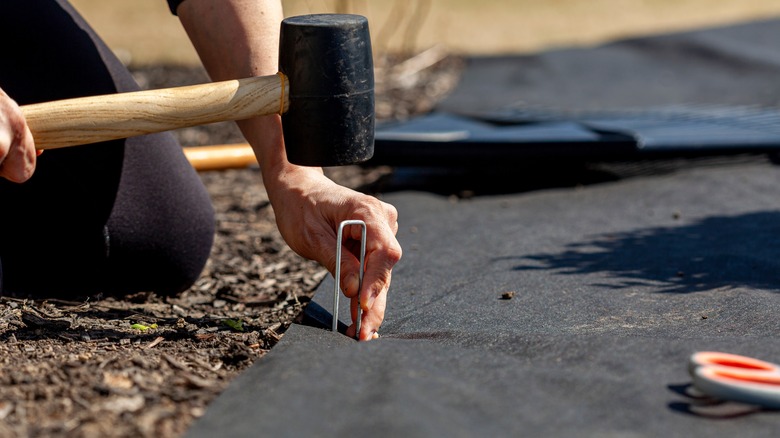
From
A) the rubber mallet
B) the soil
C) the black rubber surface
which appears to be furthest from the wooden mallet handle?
the black rubber surface

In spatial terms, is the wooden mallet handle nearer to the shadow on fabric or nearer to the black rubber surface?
the shadow on fabric

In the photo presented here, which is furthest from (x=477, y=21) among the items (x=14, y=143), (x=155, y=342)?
(x=14, y=143)

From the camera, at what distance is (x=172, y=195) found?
9.65 feet

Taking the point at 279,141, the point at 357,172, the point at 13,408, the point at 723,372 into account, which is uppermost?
the point at 279,141

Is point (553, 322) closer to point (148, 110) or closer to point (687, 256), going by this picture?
point (687, 256)

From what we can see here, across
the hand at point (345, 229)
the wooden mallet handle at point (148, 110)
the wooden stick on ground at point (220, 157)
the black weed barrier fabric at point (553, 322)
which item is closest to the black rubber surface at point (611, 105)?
the black weed barrier fabric at point (553, 322)

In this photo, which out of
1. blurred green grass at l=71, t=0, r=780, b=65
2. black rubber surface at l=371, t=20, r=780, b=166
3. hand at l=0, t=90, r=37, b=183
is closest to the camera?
hand at l=0, t=90, r=37, b=183

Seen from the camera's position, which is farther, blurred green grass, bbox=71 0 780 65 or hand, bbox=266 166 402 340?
blurred green grass, bbox=71 0 780 65

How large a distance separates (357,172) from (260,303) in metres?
2.09

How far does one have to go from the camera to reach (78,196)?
9.14 ft

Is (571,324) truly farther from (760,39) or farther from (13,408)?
(760,39)

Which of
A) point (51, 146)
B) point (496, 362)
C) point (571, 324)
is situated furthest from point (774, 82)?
point (51, 146)

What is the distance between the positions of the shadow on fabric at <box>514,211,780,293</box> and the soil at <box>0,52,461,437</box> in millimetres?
918

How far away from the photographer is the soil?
167 cm
